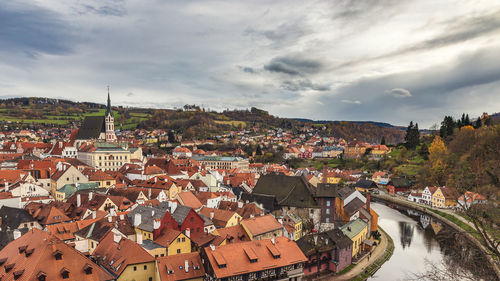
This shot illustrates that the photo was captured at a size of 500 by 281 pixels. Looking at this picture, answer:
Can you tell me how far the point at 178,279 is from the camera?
2019 centimetres

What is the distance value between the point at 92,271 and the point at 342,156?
106024 mm

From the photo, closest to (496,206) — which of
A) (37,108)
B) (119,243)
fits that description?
(119,243)

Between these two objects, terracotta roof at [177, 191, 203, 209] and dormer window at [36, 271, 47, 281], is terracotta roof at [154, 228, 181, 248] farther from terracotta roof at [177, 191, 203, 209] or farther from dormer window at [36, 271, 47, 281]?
terracotta roof at [177, 191, 203, 209]

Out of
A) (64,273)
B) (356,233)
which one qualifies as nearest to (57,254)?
(64,273)

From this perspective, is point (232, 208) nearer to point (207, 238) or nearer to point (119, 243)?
point (207, 238)

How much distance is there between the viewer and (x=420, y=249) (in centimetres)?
3547

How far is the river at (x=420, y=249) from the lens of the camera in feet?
85.7

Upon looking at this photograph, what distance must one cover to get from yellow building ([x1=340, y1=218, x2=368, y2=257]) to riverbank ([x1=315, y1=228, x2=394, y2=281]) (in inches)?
55.4

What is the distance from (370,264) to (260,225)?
11.2m

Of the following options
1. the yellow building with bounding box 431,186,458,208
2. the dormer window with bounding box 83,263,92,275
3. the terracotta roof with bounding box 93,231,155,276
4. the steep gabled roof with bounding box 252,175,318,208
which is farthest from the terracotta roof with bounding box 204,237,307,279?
the yellow building with bounding box 431,186,458,208

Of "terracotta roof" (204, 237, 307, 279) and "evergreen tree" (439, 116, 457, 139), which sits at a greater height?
"evergreen tree" (439, 116, 457, 139)

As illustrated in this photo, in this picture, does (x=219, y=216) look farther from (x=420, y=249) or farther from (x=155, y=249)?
(x=420, y=249)

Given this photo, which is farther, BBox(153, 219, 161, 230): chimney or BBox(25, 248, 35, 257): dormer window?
BBox(153, 219, 161, 230): chimney

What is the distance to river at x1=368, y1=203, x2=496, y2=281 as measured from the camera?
2613 cm
